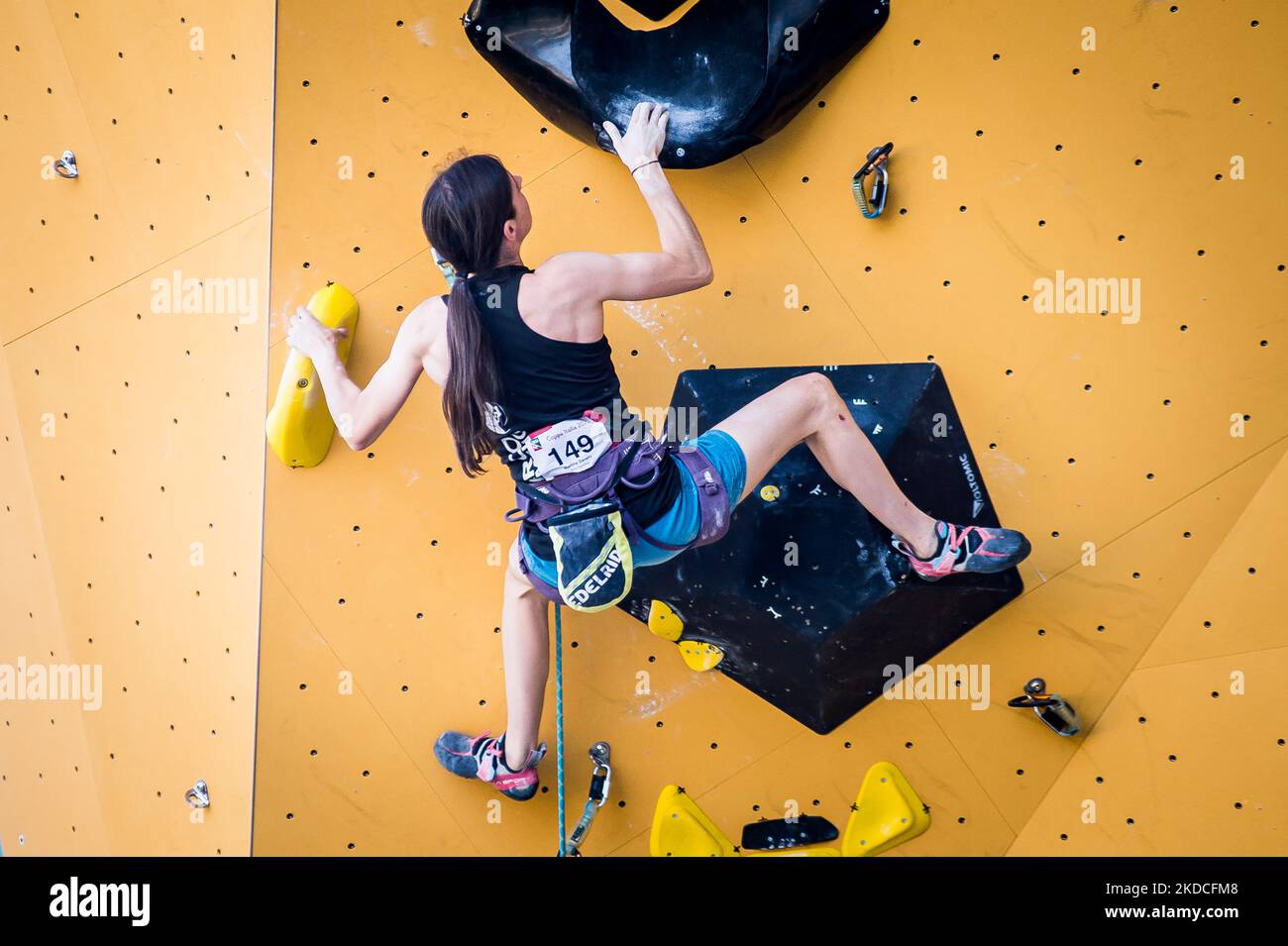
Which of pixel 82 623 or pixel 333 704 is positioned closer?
pixel 333 704

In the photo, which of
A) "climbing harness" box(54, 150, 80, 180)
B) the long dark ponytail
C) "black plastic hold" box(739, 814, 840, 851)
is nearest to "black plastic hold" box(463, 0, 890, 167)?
the long dark ponytail

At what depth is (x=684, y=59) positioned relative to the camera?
2400mm

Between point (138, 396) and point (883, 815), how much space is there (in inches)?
77.5

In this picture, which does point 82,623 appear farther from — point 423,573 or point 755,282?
point 755,282

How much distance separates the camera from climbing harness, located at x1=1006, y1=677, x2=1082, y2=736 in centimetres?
225

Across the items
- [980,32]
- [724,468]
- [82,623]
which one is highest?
[980,32]

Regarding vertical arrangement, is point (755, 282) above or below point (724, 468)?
above

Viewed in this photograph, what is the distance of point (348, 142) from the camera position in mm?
2539

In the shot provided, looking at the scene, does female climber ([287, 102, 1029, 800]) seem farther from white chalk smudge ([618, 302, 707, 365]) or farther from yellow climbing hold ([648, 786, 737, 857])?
yellow climbing hold ([648, 786, 737, 857])

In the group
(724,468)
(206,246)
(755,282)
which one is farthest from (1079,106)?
(206,246)

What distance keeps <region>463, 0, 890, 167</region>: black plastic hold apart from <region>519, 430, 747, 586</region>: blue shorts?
0.64m

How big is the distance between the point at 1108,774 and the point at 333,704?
164 cm

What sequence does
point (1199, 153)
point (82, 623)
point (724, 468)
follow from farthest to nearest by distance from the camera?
point (82, 623) < point (1199, 153) < point (724, 468)

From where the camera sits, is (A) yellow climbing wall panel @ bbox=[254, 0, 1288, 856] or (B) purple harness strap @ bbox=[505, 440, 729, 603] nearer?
(B) purple harness strap @ bbox=[505, 440, 729, 603]
